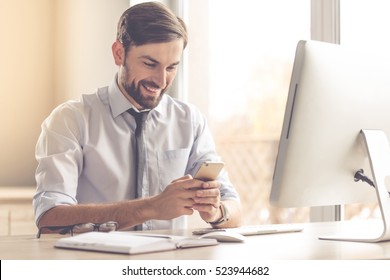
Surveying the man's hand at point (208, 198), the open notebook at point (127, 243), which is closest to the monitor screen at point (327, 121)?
the open notebook at point (127, 243)

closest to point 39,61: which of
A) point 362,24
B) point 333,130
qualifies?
point 362,24

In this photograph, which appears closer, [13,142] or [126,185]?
[126,185]

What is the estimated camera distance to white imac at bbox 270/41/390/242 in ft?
4.76

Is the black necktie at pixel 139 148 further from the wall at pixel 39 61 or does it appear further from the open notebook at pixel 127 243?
the wall at pixel 39 61

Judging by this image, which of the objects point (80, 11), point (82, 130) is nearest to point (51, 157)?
point (82, 130)

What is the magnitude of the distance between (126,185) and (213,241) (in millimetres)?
800

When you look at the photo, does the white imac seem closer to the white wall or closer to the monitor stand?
the monitor stand

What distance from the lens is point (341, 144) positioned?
1518mm

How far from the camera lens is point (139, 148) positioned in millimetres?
2287

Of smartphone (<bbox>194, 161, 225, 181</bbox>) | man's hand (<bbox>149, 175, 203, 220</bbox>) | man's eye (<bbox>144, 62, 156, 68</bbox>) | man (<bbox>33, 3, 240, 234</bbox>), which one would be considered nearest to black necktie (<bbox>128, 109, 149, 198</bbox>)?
man (<bbox>33, 3, 240, 234</bbox>)

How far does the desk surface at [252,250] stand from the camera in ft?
4.34

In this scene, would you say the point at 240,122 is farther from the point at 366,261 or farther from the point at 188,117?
the point at 366,261

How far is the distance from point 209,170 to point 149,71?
64cm

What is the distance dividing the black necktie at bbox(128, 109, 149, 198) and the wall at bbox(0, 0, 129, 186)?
4.50ft
